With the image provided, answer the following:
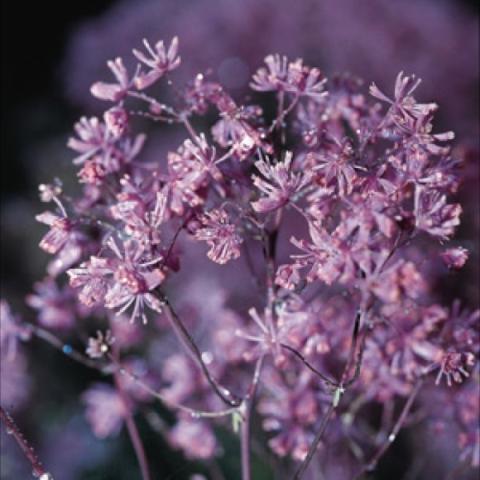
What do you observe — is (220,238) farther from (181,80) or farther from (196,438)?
(181,80)

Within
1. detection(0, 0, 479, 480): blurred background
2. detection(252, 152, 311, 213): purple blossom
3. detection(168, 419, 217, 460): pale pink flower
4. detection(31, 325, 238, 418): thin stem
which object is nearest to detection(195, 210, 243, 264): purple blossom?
detection(252, 152, 311, 213): purple blossom

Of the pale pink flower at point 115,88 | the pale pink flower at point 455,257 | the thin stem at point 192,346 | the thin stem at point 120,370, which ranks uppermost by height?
the pale pink flower at point 455,257

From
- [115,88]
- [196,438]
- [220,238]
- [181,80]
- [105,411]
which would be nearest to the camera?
[220,238]

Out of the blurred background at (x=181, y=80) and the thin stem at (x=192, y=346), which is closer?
the thin stem at (x=192, y=346)

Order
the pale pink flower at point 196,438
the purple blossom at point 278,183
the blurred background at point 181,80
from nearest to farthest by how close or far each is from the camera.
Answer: the purple blossom at point 278,183, the pale pink flower at point 196,438, the blurred background at point 181,80

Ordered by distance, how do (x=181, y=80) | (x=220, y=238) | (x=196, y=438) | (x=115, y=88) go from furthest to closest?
A: (x=181, y=80)
(x=196, y=438)
(x=115, y=88)
(x=220, y=238)

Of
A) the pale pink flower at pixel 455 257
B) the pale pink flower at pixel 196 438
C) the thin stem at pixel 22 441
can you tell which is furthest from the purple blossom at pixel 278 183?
the pale pink flower at pixel 196 438

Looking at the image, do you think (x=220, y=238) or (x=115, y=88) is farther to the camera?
(x=115, y=88)

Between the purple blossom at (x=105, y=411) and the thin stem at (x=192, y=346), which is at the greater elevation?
the thin stem at (x=192, y=346)

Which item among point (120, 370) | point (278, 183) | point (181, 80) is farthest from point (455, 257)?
point (181, 80)

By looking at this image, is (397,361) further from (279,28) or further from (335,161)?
(279,28)

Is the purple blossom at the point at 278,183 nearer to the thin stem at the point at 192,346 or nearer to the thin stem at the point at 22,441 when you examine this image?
the thin stem at the point at 192,346
